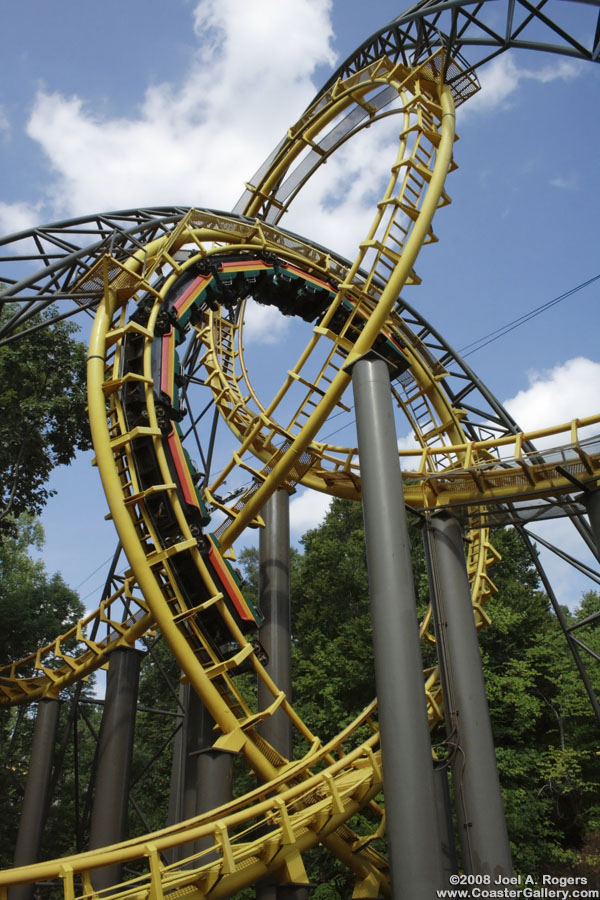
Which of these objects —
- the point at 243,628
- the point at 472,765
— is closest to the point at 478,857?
the point at 472,765

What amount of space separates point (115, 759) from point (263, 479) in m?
4.37

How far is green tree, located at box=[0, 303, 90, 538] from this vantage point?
1602cm

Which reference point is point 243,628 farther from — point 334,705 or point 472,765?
point 334,705

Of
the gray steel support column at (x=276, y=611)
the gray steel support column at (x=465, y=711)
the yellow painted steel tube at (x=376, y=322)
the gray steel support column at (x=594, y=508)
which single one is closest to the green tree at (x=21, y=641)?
the gray steel support column at (x=276, y=611)

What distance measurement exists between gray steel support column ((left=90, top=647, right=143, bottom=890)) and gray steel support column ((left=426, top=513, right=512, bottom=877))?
4.39 m

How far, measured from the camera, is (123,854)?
225 inches

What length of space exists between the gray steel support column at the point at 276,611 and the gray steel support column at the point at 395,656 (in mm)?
3932

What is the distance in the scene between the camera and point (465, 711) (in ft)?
28.7

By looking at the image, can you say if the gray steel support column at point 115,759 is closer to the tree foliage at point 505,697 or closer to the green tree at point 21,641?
the tree foliage at point 505,697

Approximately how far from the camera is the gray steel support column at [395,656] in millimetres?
5707

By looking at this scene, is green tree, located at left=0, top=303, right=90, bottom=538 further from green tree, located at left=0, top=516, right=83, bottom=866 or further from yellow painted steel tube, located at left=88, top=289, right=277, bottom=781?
yellow painted steel tube, located at left=88, top=289, right=277, bottom=781

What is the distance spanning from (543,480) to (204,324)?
22.5 ft

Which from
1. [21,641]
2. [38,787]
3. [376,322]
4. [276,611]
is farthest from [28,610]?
[376,322]

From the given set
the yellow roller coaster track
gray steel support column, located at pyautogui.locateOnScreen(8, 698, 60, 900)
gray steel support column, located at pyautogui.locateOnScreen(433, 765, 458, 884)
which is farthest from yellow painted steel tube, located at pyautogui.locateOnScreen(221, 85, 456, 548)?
gray steel support column, located at pyautogui.locateOnScreen(8, 698, 60, 900)
